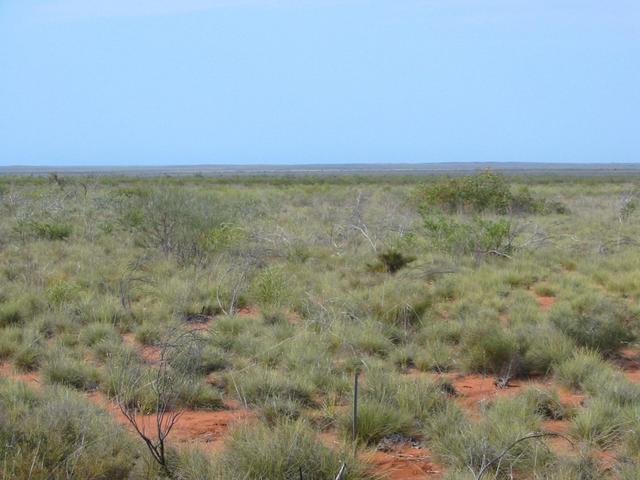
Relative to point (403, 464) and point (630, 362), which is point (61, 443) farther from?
point (630, 362)

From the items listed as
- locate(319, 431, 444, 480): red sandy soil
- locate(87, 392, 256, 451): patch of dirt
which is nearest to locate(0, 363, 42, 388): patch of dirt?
locate(87, 392, 256, 451): patch of dirt

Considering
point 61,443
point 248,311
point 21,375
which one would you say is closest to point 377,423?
point 61,443

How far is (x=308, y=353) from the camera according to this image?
7602mm

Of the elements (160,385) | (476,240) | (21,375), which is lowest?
(21,375)

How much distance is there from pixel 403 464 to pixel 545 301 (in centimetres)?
636

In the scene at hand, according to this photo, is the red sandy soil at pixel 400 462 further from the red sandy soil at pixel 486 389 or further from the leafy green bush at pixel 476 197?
the leafy green bush at pixel 476 197

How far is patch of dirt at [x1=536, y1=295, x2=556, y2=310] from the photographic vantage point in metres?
10.6

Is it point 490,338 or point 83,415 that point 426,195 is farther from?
point 83,415

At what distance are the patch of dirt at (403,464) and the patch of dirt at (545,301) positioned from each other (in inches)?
216

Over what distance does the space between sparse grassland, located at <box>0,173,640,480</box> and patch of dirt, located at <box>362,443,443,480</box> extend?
0.02m

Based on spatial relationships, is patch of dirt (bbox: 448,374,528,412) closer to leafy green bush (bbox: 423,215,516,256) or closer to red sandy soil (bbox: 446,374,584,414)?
red sandy soil (bbox: 446,374,584,414)

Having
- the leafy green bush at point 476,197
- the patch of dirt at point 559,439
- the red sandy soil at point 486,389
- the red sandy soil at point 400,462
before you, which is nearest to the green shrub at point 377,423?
the red sandy soil at point 400,462

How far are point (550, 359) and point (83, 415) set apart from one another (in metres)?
4.57

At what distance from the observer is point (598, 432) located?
18.3 feet
